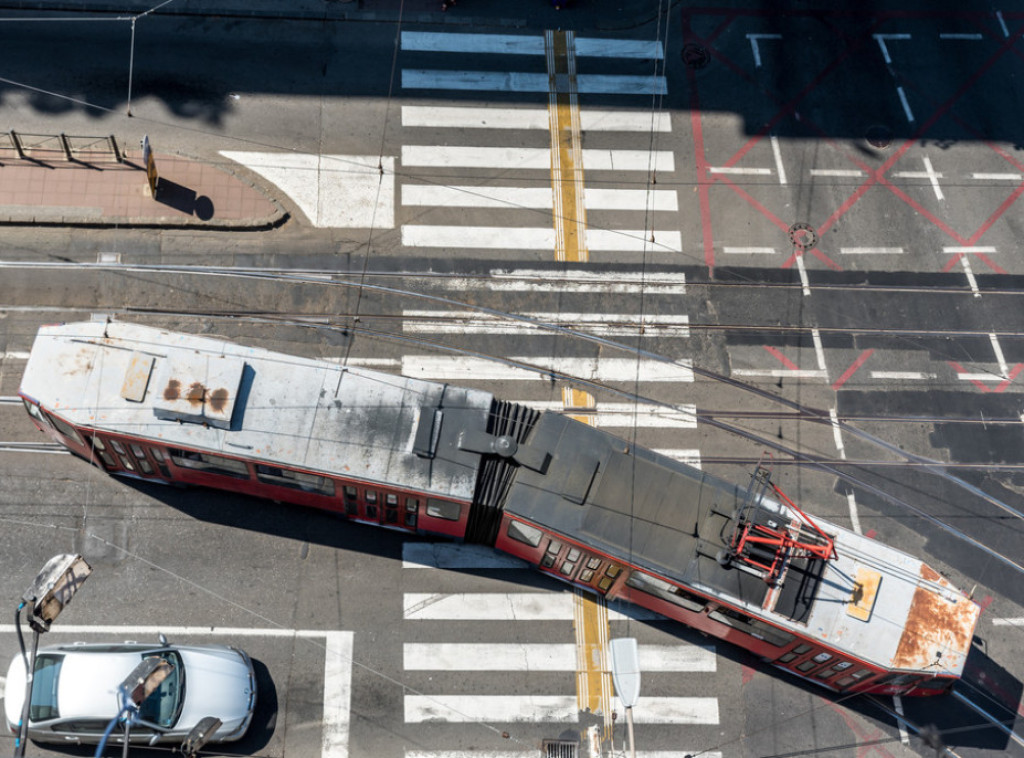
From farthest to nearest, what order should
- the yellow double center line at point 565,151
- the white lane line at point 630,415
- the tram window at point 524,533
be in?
the yellow double center line at point 565,151 → the white lane line at point 630,415 → the tram window at point 524,533

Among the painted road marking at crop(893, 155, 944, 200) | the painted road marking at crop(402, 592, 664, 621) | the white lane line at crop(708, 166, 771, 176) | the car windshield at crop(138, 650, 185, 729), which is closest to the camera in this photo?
the car windshield at crop(138, 650, 185, 729)

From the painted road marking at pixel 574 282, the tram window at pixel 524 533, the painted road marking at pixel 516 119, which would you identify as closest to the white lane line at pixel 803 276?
the painted road marking at pixel 574 282

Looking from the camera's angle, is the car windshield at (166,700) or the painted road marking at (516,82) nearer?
the car windshield at (166,700)

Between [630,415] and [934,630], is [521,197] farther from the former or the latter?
[934,630]

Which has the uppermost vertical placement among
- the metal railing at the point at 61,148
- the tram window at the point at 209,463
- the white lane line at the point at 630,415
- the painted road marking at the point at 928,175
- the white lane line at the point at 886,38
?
the white lane line at the point at 886,38

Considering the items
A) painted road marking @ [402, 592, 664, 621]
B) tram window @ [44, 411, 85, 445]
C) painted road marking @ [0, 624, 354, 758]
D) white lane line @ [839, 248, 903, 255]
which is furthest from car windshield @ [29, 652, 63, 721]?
white lane line @ [839, 248, 903, 255]

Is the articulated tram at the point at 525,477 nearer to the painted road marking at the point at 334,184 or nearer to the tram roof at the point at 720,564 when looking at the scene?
the tram roof at the point at 720,564

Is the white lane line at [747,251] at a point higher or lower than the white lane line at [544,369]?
higher

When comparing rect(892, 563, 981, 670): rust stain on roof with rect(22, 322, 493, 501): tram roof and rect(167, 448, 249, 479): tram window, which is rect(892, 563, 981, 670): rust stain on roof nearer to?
rect(22, 322, 493, 501): tram roof
